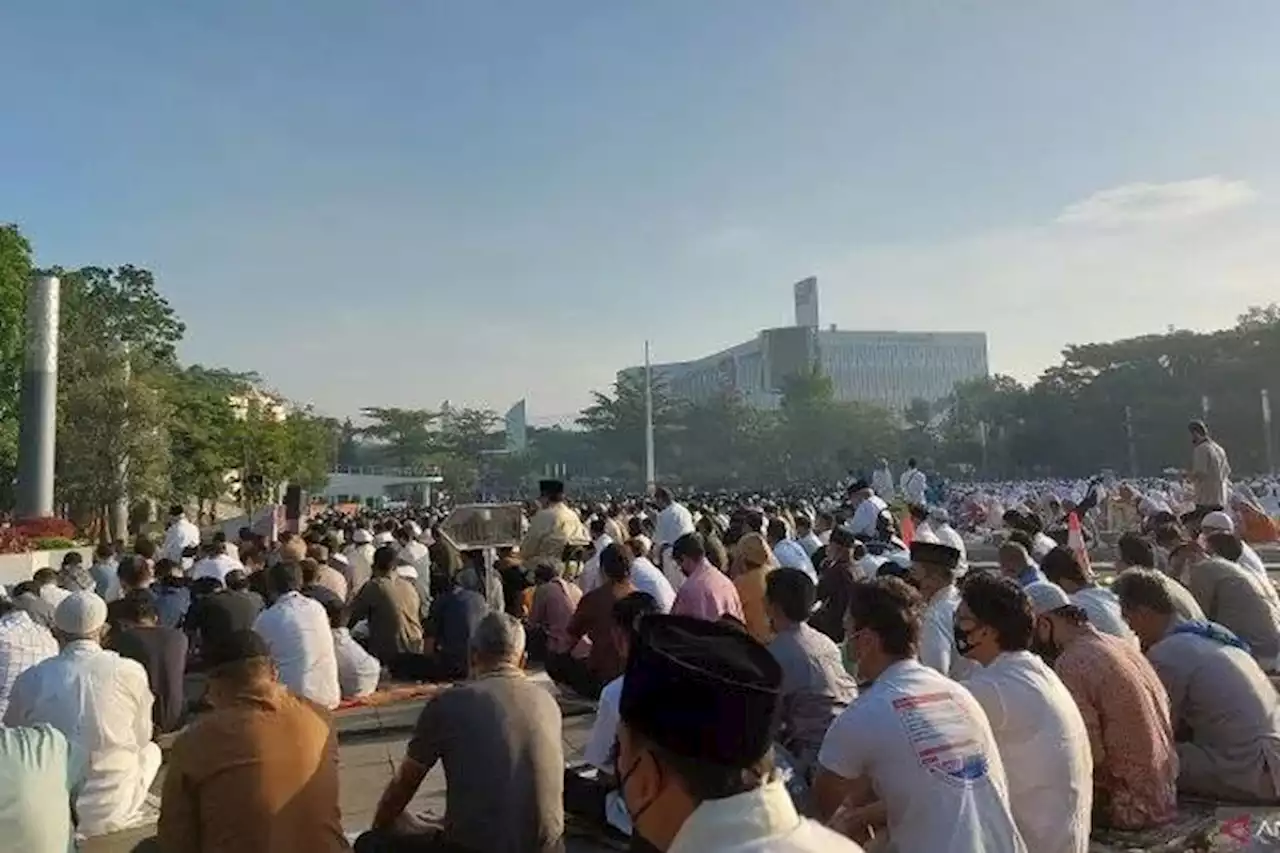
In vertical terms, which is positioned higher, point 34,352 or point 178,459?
point 34,352

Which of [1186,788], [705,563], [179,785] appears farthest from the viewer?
[705,563]

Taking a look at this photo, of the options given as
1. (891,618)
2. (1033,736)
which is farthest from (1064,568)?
(891,618)

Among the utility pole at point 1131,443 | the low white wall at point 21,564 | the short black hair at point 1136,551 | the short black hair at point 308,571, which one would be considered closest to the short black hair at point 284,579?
the short black hair at point 308,571

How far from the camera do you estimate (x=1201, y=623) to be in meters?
4.84

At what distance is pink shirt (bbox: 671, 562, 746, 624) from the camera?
21.9 ft

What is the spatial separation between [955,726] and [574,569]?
7.81 meters

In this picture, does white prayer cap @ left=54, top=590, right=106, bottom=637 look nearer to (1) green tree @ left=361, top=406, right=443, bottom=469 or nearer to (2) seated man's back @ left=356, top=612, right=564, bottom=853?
(2) seated man's back @ left=356, top=612, right=564, bottom=853

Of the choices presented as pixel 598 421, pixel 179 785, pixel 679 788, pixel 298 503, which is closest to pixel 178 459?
pixel 298 503

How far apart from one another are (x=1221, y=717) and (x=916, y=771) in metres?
2.64

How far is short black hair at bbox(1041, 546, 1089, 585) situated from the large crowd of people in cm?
1

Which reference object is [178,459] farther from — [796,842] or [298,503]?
[796,842]

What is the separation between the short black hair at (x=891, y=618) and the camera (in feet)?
10.3

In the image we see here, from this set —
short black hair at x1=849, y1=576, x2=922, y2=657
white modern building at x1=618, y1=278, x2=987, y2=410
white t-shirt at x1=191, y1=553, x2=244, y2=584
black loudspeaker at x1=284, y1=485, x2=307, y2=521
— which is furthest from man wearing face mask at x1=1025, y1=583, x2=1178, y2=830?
white modern building at x1=618, y1=278, x2=987, y2=410

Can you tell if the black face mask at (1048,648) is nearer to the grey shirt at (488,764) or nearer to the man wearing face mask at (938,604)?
the man wearing face mask at (938,604)
